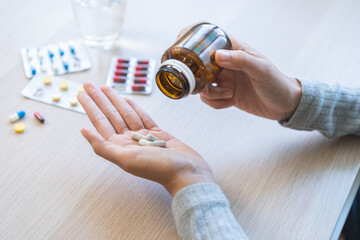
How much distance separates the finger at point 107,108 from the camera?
82 cm

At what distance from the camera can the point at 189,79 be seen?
69 centimetres

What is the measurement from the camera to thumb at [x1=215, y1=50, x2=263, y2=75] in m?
0.72

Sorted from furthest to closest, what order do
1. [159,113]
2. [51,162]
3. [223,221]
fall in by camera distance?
[159,113], [51,162], [223,221]

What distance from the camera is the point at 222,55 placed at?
2.33 feet

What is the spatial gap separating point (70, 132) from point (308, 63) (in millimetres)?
668

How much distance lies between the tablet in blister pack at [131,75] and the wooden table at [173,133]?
2 centimetres

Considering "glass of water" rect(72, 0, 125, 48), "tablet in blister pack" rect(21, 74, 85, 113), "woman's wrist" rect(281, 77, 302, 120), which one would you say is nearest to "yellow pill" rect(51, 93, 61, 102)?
"tablet in blister pack" rect(21, 74, 85, 113)

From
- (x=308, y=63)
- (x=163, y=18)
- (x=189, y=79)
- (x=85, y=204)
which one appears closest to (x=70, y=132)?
(x=85, y=204)

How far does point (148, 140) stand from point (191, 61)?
0.18 meters

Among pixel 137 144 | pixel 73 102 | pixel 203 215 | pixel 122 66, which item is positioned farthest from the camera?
pixel 122 66

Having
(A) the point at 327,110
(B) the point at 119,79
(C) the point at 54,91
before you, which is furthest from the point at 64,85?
(A) the point at 327,110

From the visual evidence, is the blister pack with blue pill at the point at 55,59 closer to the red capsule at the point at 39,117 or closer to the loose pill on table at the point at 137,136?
the red capsule at the point at 39,117

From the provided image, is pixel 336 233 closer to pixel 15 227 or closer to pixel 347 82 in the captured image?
pixel 347 82

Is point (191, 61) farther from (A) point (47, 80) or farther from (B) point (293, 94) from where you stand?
(A) point (47, 80)
